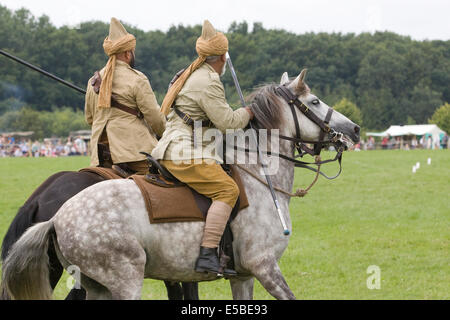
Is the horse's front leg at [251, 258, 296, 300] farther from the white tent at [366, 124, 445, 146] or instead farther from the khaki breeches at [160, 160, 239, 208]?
the white tent at [366, 124, 445, 146]

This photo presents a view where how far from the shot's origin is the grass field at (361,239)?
445 inches

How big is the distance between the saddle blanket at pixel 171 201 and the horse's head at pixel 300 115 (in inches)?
37.8

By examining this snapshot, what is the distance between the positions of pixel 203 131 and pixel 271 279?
5.54ft

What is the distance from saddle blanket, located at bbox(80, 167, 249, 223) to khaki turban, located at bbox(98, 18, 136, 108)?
5.13ft

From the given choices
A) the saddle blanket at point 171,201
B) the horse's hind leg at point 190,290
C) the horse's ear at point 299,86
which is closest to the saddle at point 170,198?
the saddle blanket at point 171,201

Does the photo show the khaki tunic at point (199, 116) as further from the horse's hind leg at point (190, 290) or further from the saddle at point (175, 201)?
the horse's hind leg at point (190, 290)

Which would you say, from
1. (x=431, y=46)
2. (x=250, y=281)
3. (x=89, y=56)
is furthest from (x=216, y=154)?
(x=431, y=46)

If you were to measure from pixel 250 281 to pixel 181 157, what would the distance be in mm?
1626

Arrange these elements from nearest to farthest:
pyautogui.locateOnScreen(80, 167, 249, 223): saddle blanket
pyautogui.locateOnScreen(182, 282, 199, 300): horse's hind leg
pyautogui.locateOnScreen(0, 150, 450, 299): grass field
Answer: pyautogui.locateOnScreen(80, 167, 249, 223): saddle blanket
pyautogui.locateOnScreen(182, 282, 199, 300): horse's hind leg
pyautogui.locateOnScreen(0, 150, 450, 299): grass field

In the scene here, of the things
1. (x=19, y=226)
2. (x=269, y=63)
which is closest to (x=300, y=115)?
(x=19, y=226)

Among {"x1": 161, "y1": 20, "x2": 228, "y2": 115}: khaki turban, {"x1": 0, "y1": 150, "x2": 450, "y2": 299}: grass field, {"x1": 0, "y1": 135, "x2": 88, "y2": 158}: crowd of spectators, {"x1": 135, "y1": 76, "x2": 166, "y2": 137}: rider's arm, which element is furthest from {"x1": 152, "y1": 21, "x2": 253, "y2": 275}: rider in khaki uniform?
{"x1": 0, "y1": 135, "x2": 88, "y2": 158}: crowd of spectators

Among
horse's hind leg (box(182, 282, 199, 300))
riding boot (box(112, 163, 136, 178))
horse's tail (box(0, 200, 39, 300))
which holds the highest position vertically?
riding boot (box(112, 163, 136, 178))

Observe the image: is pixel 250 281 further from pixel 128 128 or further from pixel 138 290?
pixel 128 128

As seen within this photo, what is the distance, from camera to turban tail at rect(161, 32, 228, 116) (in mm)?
7359
